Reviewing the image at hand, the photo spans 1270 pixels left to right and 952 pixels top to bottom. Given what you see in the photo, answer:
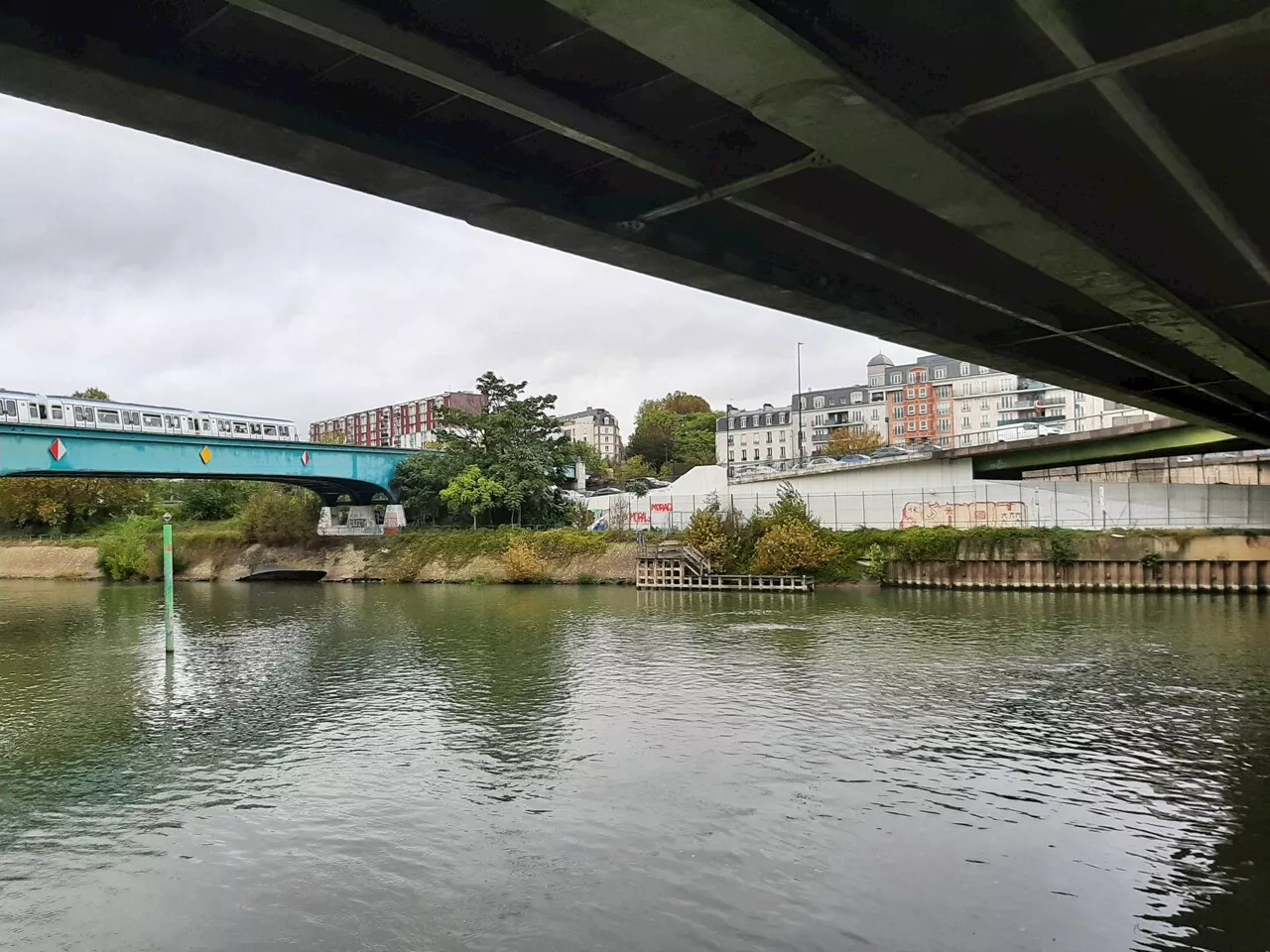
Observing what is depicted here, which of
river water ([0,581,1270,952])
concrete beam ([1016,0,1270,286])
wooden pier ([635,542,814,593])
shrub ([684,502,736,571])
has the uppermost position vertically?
concrete beam ([1016,0,1270,286])

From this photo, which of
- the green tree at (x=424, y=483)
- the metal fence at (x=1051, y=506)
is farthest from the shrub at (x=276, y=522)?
the metal fence at (x=1051, y=506)

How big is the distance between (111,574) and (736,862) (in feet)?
243

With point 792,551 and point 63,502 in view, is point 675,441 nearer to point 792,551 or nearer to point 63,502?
point 63,502

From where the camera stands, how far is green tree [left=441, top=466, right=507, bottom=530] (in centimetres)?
6700

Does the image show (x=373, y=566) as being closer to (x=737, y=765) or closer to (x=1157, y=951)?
(x=737, y=765)

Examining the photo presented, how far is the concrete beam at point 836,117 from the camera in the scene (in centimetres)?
487

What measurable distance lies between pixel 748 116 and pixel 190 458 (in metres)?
56.8

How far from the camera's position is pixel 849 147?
6820mm

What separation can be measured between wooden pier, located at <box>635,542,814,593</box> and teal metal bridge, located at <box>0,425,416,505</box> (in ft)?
81.1

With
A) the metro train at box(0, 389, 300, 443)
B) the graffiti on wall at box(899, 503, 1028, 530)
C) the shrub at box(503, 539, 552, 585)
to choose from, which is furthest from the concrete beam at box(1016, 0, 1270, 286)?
the metro train at box(0, 389, 300, 443)

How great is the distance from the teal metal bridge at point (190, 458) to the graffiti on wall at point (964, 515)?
39.2 m

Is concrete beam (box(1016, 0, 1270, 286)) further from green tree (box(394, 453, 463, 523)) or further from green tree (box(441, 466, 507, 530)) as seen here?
green tree (box(394, 453, 463, 523))

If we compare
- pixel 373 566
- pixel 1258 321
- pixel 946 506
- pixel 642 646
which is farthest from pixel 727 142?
pixel 373 566

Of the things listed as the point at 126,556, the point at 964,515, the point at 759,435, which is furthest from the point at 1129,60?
the point at 759,435
